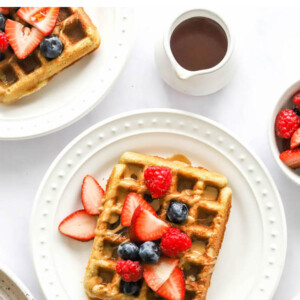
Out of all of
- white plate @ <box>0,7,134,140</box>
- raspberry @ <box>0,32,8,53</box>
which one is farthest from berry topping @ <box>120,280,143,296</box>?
raspberry @ <box>0,32,8,53</box>

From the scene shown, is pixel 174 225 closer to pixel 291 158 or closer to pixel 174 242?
pixel 174 242

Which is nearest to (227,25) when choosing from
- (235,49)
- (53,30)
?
(235,49)

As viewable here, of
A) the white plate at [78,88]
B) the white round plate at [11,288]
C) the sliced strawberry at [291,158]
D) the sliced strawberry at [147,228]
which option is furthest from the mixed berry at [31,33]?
the sliced strawberry at [291,158]

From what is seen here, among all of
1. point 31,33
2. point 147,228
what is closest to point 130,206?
point 147,228

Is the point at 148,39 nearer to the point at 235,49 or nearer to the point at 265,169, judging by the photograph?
the point at 235,49

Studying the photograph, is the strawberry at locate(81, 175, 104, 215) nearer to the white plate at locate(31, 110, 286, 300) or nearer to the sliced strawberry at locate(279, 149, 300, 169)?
the white plate at locate(31, 110, 286, 300)
